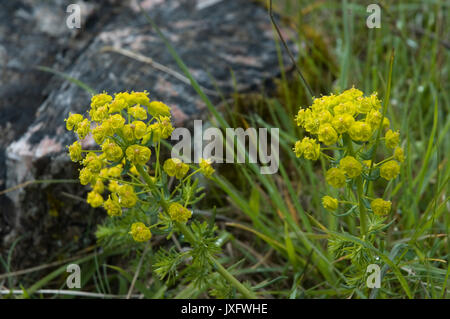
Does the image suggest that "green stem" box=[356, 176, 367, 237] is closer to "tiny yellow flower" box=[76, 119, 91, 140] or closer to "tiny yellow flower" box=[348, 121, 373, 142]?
"tiny yellow flower" box=[348, 121, 373, 142]

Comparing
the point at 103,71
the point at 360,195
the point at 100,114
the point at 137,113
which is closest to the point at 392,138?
the point at 360,195

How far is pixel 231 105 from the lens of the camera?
259 centimetres

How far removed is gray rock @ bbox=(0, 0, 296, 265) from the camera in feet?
7.50

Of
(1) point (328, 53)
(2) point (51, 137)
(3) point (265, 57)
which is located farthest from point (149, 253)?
(1) point (328, 53)

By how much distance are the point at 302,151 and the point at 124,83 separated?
151 cm

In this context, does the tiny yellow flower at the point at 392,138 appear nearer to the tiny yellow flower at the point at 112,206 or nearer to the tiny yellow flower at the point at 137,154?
the tiny yellow flower at the point at 137,154

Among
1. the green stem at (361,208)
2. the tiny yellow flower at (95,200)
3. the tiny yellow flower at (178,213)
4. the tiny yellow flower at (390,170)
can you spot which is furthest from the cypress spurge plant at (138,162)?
the tiny yellow flower at (390,170)

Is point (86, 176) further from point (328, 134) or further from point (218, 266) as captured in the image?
point (328, 134)

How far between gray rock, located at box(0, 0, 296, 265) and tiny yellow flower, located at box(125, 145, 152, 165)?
3.27 ft

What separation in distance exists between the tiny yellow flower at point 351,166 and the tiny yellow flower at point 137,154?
60cm

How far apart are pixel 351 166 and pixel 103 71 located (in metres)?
1.83

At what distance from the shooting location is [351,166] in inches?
52.0

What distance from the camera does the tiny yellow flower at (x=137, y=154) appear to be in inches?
53.7
